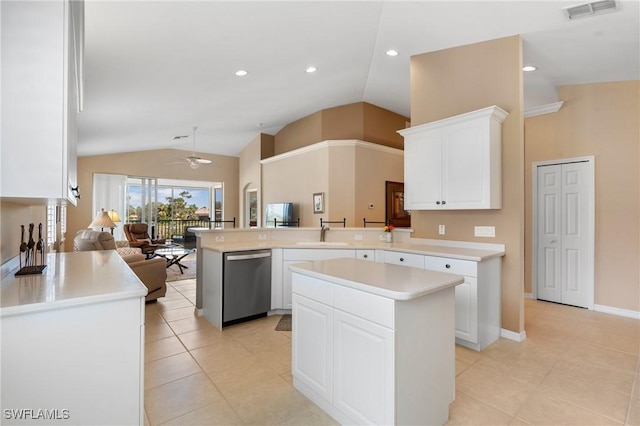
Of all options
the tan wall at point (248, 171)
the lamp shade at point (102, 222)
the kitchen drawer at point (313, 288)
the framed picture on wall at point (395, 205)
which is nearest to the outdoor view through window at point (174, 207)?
the tan wall at point (248, 171)

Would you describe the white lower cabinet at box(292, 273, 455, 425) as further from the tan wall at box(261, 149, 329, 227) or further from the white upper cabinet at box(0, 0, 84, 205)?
the tan wall at box(261, 149, 329, 227)

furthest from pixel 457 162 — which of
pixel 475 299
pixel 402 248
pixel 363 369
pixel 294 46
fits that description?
pixel 363 369

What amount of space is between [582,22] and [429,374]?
3490 mm

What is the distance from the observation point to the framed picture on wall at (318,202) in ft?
21.8

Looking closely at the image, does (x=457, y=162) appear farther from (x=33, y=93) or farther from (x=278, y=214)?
(x=278, y=214)

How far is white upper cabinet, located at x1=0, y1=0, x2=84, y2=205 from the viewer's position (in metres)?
1.18

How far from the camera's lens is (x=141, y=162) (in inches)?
347

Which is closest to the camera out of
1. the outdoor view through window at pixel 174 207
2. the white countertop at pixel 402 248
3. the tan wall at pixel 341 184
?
the white countertop at pixel 402 248

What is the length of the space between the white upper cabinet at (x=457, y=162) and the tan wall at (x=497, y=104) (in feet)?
0.42

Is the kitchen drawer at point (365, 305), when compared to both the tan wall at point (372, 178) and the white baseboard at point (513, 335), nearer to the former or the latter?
the white baseboard at point (513, 335)

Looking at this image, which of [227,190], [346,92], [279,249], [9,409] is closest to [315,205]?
[346,92]

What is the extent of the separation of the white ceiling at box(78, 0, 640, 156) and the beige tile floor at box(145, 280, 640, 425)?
2.92 m

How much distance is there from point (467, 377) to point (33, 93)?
10.3 feet

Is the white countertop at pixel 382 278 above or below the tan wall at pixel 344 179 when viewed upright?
below
